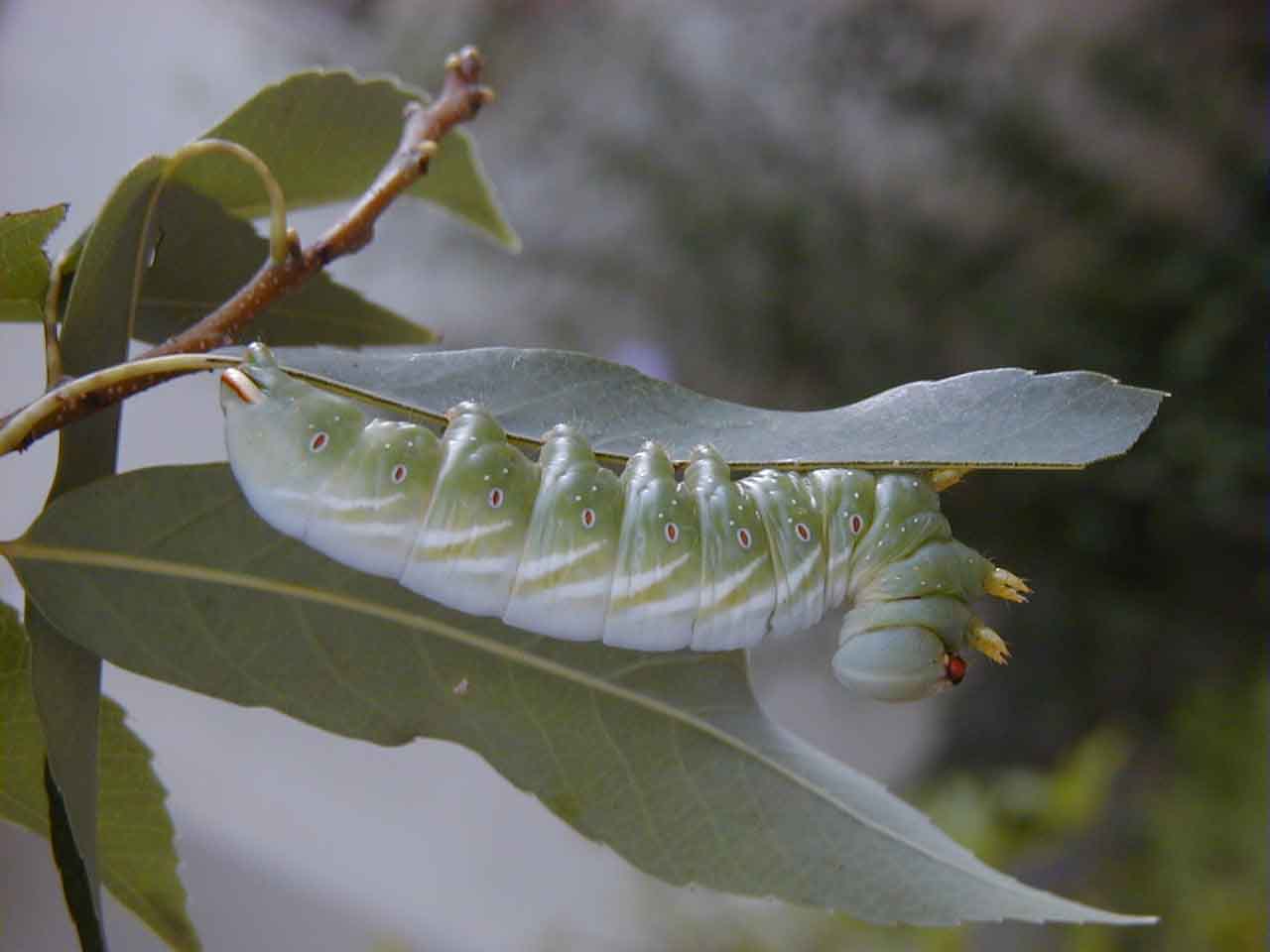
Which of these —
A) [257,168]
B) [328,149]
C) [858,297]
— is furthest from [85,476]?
[858,297]

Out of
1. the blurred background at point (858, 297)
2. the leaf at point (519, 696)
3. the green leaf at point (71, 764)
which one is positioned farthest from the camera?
the blurred background at point (858, 297)

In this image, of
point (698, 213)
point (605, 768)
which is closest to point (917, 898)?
point (605, 768)

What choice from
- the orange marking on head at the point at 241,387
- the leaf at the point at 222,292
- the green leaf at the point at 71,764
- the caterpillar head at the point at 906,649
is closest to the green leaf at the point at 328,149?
the leaf at the point at 222,292

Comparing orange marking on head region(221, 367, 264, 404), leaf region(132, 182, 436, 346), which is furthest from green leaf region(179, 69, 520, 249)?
orange marking on head region(221, 367, 264, 404)

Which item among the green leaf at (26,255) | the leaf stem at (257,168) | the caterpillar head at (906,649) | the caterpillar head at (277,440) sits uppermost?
the leaf stem at (257,168)

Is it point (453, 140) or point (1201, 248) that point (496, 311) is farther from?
point (453, 140)

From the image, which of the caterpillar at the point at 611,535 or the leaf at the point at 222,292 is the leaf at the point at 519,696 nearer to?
the caterpillar at the point at 611,535

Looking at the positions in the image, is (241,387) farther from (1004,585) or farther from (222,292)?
(1004,585)
